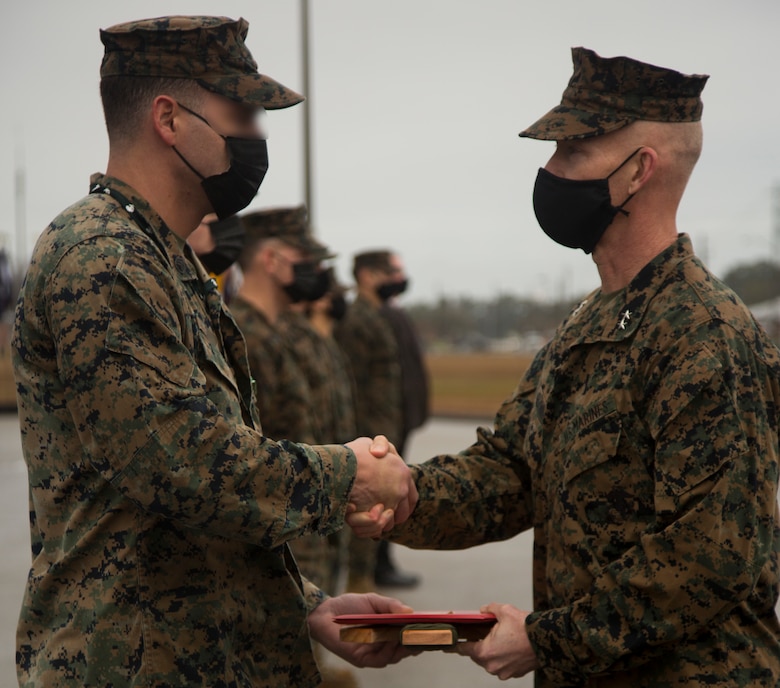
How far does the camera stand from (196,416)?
6.98 ft

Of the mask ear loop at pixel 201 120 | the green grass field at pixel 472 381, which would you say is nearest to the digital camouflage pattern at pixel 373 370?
the mask ear loop at pixel 201 120

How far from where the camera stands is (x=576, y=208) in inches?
106

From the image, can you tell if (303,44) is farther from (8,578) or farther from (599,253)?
(599,253)

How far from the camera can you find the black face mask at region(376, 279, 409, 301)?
27.0ft

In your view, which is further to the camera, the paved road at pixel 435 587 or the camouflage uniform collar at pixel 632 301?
the paved road at pixel 435 587

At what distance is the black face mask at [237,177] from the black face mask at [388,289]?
18.3 feet

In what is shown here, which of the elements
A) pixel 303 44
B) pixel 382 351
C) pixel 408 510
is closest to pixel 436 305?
pixel 303 44

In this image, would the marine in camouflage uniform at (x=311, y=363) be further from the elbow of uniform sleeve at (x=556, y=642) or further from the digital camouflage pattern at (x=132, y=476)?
the digital camouflage pattern at (x=132, y=476)

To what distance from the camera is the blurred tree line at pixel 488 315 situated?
2420 cm

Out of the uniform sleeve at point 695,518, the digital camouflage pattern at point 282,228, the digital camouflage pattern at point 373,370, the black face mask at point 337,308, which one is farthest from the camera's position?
the black face mask at point 337,308

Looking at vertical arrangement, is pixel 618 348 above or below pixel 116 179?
below

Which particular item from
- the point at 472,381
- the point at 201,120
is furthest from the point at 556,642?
the point at 472,381

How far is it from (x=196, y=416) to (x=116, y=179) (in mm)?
699

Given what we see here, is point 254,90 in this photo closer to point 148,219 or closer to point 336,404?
point 148,219
